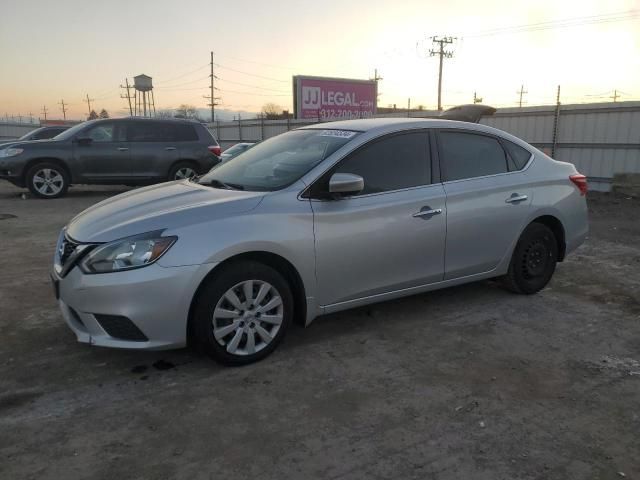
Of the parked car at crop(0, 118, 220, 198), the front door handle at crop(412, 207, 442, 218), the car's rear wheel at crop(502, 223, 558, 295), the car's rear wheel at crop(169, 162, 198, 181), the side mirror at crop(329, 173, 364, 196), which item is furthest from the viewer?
the car's rear wheel at crop(169, 162, 198, 181)

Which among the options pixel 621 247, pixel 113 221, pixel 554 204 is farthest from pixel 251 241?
pixel 621 247

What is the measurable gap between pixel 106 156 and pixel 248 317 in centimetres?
948

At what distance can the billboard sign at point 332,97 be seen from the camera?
28656 mm

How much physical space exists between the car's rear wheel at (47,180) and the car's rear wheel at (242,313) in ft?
32.0

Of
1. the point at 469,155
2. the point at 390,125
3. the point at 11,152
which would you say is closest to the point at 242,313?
the point at 390,125

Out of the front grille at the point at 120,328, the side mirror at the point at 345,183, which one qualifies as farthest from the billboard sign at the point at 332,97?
the front grille at the point at 120,328

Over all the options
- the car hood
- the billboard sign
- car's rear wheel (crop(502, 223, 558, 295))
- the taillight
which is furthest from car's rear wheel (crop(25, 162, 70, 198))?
the billboard sign

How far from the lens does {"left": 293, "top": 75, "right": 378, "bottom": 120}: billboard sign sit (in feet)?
94.0

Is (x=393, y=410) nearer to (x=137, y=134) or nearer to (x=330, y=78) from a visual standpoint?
(x=137, y=134)

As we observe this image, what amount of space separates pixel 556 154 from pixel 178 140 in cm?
940

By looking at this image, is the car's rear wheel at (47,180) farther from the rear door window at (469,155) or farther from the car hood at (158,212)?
the rear door window at (469,155)

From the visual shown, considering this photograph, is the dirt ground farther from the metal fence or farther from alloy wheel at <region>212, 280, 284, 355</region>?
the metal fence

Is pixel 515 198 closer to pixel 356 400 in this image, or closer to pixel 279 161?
pixel 279 161

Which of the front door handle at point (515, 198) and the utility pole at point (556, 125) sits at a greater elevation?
the utility pole at point (556, 125)
